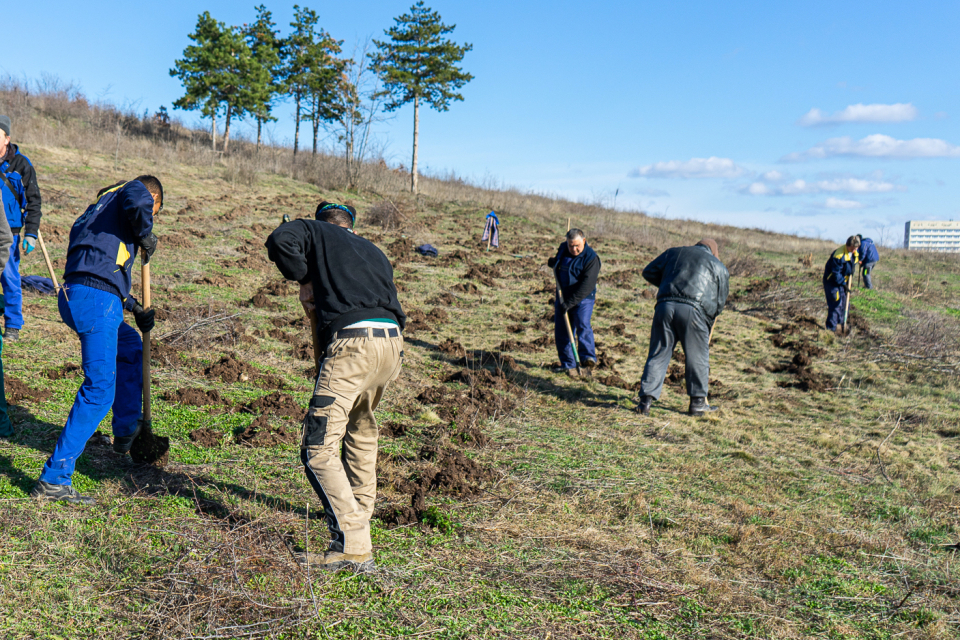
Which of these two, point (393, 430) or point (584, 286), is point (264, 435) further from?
point (584, 286)

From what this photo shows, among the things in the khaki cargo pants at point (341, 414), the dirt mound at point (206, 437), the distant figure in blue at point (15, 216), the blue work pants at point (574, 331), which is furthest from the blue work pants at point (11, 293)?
the blue work pants at point (574, 331)

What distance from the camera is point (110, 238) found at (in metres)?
3.69

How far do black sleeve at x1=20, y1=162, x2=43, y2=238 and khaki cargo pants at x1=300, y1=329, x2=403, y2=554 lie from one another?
5.32m

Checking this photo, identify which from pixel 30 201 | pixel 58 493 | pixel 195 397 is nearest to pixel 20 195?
pixel 30 201

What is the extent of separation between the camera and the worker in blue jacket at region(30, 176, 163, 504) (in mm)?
3547

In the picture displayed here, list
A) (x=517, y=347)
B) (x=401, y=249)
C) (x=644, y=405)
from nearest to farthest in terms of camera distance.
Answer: (x=644, y=405)
(x=517, y=347)
(x=401, y=249)

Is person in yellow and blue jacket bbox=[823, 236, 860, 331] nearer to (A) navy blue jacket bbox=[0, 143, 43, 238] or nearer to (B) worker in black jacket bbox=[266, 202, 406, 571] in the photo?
(B) worker in black jacket bbox=[266, 202, 406, 571]

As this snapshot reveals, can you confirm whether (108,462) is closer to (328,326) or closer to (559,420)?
(328,326)

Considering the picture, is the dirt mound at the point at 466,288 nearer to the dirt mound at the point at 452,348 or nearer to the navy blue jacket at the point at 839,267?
the dirt mound at the point at 452,348

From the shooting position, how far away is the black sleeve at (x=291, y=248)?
3.06 m

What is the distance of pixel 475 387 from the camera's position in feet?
24.1

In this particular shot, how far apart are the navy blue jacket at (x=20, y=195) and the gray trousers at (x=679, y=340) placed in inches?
257

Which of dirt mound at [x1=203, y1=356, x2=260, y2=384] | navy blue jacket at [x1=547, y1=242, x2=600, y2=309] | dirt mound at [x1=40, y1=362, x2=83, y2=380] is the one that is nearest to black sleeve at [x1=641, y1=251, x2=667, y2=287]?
navy blue jacket at [x1=547, y1=242, x2=600, y2=309]

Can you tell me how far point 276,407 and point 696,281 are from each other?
14.4ft
